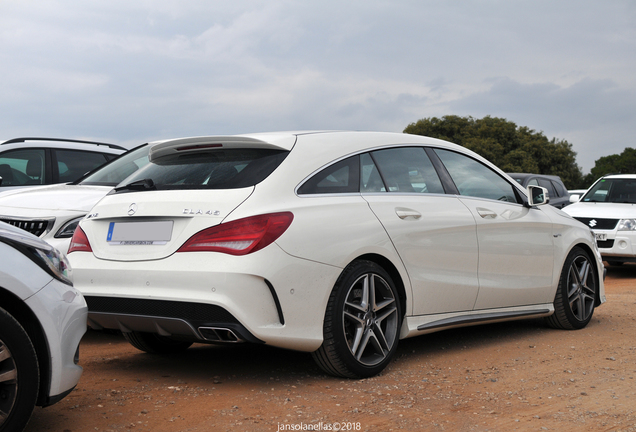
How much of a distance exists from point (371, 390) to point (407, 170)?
5.63ft

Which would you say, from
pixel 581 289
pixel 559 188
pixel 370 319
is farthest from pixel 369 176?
pixel 559 188

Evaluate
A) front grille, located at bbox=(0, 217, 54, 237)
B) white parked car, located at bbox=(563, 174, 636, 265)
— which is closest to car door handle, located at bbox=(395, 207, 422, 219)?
front grille, located at bbox=(0, 217, 54, 237)

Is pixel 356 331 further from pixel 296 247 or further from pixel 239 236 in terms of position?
pixel 239 236

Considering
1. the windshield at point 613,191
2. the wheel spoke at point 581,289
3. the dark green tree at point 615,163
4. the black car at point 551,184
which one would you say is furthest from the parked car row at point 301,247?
the dark green tree at point 615,163

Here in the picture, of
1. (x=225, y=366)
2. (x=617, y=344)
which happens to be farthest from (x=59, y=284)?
(x=617, y=344)

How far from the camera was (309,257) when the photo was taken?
4281mm

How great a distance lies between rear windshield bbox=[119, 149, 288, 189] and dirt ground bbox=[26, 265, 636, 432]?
1.26 m

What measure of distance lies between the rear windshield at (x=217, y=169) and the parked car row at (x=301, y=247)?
11mm

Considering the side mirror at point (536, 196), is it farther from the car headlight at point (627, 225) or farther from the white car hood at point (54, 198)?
the car headlight at point (627, 225)

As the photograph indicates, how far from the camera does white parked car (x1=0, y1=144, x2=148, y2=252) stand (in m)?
6.11

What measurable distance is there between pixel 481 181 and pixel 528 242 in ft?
2.26

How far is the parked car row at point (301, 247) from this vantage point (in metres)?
4.14

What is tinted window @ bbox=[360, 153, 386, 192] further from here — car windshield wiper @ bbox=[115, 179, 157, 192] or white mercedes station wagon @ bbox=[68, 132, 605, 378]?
car windshield wiper @ bbox=[115, 179, 157, 192]

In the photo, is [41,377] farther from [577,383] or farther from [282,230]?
[577,383]
